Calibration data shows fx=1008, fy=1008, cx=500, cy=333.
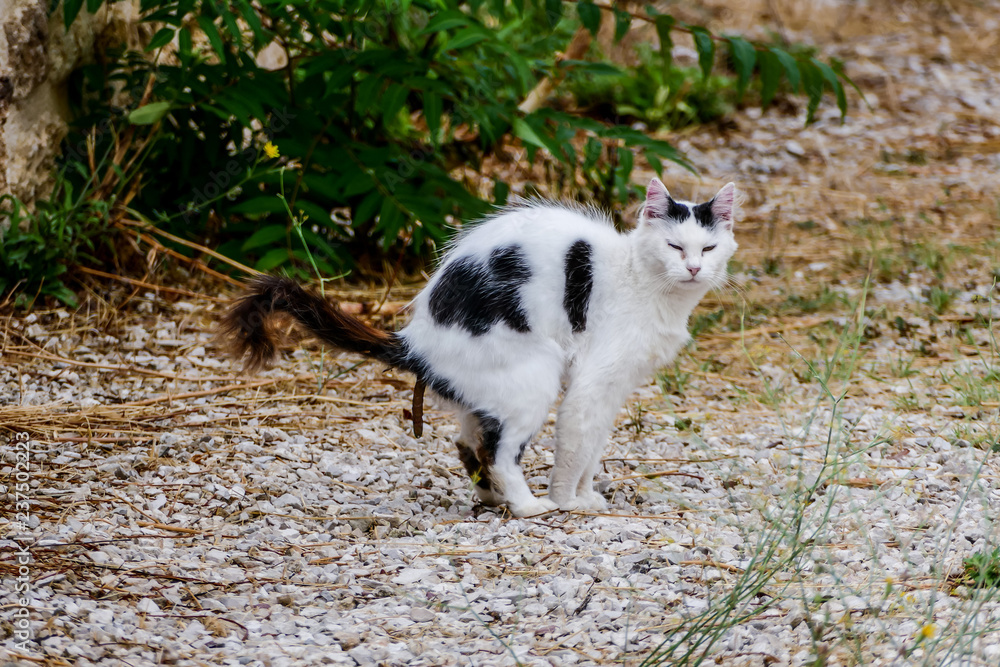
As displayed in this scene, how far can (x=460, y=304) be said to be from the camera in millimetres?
2865

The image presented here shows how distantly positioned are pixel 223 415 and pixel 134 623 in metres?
1.39

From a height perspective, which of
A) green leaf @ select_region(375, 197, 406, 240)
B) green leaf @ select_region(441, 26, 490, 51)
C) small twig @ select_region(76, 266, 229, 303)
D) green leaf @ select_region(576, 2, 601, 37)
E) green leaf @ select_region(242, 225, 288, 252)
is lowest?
small twig @ select_region(76, 266, 229, 303)

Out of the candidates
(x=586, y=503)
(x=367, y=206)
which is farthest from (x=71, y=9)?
(x=586, y=503)

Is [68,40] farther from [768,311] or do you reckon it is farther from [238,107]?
[768,311]

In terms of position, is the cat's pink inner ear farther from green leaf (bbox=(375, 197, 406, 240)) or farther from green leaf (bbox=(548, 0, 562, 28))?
green leaf (bbox=(375, 197, 406, 240))

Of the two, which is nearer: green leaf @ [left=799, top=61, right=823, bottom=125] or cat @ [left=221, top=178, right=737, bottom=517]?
cat @ [left=221, top=178, right=737, bottom=517]

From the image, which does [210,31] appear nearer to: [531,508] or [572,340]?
[572,340]

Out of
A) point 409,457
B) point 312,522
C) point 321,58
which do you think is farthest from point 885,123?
point 312,522

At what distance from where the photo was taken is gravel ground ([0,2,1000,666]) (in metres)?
2.15

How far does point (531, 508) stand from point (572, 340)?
501mm

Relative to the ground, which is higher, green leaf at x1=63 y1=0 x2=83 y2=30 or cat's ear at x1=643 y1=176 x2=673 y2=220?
green leaf at x1=63 y1=0 x2=83 y2=30

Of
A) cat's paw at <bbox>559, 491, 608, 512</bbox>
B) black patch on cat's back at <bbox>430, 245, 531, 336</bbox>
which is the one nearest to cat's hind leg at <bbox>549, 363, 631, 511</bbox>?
cat's paw at <bbox>559, 491, 608, 512</bbox>

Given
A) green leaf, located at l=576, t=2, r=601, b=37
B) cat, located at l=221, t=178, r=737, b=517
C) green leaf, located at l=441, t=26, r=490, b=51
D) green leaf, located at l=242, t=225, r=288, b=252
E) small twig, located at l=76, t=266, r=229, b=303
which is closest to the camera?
cat, located at l=221, t=178, r=737, b=517

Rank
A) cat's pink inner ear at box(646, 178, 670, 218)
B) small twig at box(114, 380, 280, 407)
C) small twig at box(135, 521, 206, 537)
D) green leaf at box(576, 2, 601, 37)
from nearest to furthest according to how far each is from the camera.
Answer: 1. small twig at box(135, 521, 206, 537)
2. cat's pink inner ear at box(646, 178, 670, 218)
3. small twig at box(114, 380, 280, 407)
4. green leaf at box(576, 2, 601, 37)
